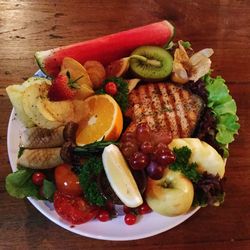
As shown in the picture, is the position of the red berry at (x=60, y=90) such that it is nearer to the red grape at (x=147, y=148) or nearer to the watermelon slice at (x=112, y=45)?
the watermelon slice at (x=112, y=45)

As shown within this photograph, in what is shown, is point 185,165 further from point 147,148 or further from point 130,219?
point 130,219

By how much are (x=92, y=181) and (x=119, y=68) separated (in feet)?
1.60

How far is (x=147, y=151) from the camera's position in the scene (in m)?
1.45

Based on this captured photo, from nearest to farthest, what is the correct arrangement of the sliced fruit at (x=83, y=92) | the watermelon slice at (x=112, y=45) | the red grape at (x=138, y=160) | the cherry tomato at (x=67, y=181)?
the red grape at (x=138, y=160) < the cherry tomato at (x=67, y=181) < the sliced fruit at (x=83, y=92) < the watermelon slice at (x=112, y=45)

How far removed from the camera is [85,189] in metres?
1.48

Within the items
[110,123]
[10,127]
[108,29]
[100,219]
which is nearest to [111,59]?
[108,29]

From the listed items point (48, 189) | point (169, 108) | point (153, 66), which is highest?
point (153, 66)

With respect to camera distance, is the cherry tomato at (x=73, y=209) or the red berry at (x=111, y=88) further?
the red berry at (x=111, y=88)

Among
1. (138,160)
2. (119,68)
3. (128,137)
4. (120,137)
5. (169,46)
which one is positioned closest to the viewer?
(138,160)

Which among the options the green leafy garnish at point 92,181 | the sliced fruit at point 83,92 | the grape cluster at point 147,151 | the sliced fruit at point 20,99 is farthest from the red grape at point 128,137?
the sliced fruit at point 20,99

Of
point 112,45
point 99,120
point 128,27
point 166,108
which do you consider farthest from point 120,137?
point 128,27

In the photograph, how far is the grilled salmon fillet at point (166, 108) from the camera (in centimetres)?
165

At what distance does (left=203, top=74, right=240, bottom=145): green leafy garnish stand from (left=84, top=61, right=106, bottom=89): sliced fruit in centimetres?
41

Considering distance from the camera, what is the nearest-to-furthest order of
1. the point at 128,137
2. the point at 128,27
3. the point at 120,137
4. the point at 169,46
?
1. the point at 128,137
2. the point at 120,137
3. the point at 169,46
4. the point at 128,27
